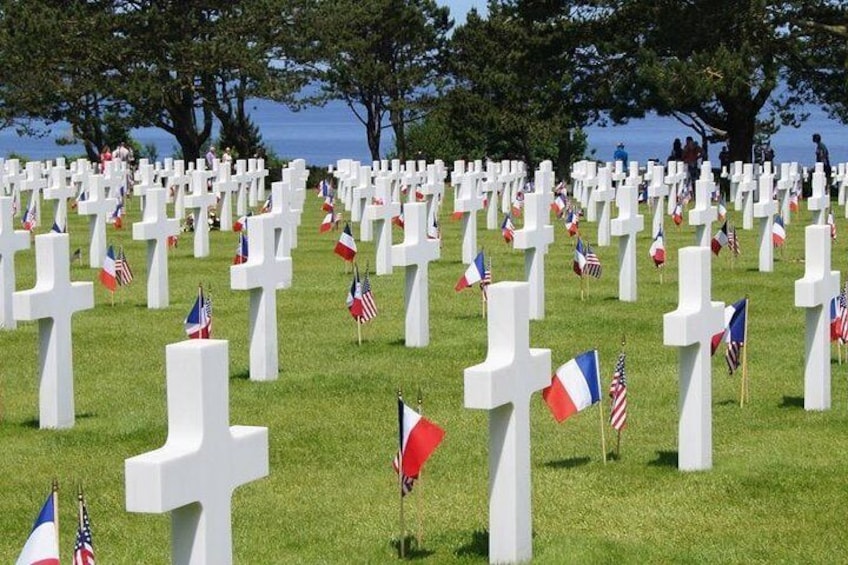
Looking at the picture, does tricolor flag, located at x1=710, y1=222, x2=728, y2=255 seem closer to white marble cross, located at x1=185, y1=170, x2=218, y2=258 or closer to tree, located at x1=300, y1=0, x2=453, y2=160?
white marble cross, located at x1=185, y1=170, x2=218, y2=258

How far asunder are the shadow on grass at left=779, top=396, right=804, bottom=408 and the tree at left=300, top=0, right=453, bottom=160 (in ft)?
143

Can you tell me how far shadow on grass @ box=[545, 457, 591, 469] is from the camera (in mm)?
11906

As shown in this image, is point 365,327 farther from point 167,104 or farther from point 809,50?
point 167,104

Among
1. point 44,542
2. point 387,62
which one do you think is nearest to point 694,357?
point 44,542

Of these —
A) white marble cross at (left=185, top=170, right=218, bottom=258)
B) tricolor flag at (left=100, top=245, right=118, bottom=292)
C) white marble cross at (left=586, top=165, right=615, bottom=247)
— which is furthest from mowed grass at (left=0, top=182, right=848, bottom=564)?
white marble cross at (left=586, top=165, right=615, bottom=247)

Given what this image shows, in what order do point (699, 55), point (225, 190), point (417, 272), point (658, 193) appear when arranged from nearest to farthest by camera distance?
point (417, 272) → point (658, 193) → point (225, 190) → point (699, 55)

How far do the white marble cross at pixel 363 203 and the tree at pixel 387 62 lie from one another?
24.1 m

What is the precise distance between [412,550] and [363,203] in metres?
22.0

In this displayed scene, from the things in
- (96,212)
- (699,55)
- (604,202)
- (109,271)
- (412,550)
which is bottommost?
(412,550)

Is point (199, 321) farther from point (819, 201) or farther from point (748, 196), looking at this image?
point (748, 196)

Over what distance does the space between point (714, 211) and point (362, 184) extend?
1048 cm

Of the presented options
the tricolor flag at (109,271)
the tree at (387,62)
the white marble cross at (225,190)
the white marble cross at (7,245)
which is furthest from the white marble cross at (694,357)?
the tree at (387,62)

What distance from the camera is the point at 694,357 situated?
11.6 metres

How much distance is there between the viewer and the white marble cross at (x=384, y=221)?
22938mm
